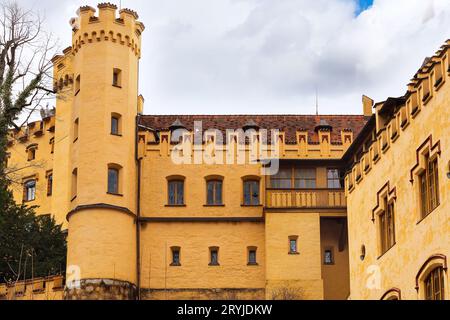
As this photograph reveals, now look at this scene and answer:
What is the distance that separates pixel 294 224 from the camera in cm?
4925

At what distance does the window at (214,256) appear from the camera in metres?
50.4

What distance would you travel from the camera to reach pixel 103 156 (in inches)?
1972

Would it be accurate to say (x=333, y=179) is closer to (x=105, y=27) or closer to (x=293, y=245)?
(x=293, y=245)

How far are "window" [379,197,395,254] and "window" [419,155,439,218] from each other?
2734 millimetres

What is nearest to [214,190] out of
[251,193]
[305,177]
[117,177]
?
[251,193]

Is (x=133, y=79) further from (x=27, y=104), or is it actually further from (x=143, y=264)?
(x=27, y=104)

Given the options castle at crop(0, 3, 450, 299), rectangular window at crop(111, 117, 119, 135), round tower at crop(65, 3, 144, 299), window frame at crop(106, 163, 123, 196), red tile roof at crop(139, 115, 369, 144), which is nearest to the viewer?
round tower at crop(65, 3, 144, 299)

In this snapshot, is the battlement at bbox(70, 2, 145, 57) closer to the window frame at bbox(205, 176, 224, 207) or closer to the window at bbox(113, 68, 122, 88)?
the window at bbox(113, 68, 122, 88)

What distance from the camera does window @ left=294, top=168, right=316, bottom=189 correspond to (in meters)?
51.2

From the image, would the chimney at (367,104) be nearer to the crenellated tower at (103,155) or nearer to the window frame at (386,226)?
the crenellated tower at (103,155)

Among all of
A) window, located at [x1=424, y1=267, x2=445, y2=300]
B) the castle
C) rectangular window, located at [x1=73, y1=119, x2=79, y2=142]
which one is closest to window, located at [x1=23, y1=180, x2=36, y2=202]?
the castle

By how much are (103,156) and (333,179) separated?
402 inches

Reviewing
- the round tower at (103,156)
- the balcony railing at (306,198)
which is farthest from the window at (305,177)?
the round tower at (103,156)

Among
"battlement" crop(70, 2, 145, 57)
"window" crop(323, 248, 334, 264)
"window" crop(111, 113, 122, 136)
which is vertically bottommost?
"window" crop(323, 248, 334, 264)
